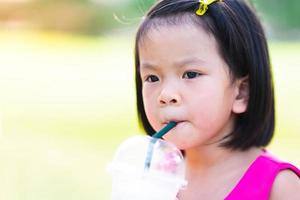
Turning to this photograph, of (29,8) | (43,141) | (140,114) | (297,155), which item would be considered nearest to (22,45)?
(29,8)

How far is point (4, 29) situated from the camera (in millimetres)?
8727

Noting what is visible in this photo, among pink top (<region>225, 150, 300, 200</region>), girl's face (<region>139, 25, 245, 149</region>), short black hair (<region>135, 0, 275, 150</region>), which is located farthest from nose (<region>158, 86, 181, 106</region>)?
pink top (<region>225, 150, 300, 200</region>)

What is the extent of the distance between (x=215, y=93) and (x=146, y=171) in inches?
11.5

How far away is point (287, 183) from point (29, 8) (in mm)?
7823

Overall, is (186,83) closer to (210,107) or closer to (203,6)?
(210,107)

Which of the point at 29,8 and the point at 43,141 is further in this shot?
the point at 29,8

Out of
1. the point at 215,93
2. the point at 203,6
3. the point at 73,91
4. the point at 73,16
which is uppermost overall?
the point at 203,6

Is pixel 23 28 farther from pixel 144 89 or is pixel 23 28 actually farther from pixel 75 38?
pixel 144 89

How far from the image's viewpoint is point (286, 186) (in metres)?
1.83

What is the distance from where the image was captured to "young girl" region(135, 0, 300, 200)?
1.79 m

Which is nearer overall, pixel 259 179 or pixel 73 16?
pixel 259 179

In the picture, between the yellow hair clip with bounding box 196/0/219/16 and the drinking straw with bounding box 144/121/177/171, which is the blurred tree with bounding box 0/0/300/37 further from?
the drinking straw with bounding box 144/121/177/171

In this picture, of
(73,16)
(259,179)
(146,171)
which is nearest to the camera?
(146,171)

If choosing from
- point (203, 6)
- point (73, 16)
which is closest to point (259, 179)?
point (203, 6)
